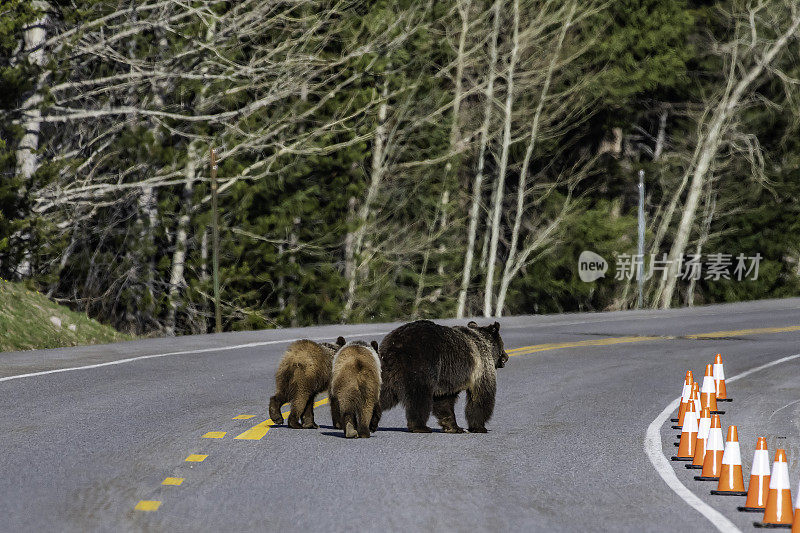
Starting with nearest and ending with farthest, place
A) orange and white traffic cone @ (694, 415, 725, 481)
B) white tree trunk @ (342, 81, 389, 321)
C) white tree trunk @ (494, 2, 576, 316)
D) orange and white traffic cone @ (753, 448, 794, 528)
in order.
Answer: orange and white traffic cone @ (753, 448, 794, 528), orange and white traffic cone @ (694, 415, 725, 481), white tree trunk @ (342, 81, 389, 321), white tree trunk @ (494, 2, 576, 316)

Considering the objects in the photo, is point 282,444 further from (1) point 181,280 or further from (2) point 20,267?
(1) point 181,280

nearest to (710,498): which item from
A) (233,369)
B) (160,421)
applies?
(160,421)

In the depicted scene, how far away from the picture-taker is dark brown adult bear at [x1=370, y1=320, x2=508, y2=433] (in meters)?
10.9

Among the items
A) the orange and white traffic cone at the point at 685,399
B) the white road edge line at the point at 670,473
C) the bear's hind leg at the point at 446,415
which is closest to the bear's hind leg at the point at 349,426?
the bear's hind leg at the point at 446,415

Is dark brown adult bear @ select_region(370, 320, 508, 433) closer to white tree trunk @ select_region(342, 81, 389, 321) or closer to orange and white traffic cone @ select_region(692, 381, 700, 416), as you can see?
orange and white traffic cone @ select_region(692, 381, 700, 416)

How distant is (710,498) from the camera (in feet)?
29.1

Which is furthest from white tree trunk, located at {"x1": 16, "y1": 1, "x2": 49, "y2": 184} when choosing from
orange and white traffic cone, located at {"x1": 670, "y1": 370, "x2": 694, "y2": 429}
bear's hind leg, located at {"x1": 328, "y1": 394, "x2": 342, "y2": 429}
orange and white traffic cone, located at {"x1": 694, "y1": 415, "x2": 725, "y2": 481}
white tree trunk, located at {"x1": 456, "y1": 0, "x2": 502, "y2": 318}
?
white tree trunk, located at {"x1": 456, "y1": 0, "x2": 502, "y2": 318}

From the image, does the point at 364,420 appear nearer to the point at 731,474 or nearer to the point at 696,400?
the point at 696,400

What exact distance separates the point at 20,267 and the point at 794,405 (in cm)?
1550

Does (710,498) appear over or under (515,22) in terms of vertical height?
under

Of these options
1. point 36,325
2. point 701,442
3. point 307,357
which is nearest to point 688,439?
point 701,442

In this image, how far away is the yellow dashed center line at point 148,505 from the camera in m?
8.22

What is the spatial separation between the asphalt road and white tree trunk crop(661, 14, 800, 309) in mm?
26808

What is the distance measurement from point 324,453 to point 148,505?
2280 millimetres
